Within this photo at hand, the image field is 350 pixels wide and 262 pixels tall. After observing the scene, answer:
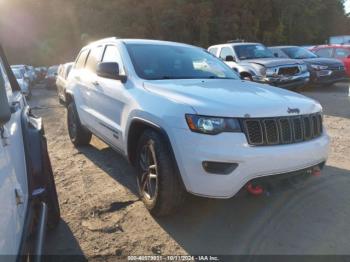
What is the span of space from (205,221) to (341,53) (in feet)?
44.4

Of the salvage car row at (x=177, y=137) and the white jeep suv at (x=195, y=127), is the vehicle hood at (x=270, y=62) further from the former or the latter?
the salvage car row at (x=177, y=137)

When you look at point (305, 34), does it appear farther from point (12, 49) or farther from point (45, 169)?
point (45, 169)

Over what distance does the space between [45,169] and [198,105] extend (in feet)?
4.58

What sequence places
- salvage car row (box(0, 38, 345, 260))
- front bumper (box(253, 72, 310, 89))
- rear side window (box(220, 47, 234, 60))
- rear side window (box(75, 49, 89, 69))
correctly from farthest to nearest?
rear side window (box(220, 47, 234, 60))
front bumper (box(253, 72, 310, 89))
rear side window (box(75, 49, 89, 69))
salvage car row (box(0, 38, 345, 260))

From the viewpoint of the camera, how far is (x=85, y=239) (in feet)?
11.5

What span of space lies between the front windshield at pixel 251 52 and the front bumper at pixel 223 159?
9172mm

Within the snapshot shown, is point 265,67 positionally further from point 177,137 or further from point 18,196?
point 18,196

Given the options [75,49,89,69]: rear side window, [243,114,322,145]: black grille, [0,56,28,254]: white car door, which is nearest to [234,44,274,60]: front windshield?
[75,49,89,69]: rear side window

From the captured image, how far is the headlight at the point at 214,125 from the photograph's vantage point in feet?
10.5

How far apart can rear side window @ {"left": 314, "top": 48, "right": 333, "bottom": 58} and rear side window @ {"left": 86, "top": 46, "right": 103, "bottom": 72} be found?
12.3m

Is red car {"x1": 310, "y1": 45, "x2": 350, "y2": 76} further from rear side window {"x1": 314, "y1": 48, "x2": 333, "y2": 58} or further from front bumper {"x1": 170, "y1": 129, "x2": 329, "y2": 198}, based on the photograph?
front bumper {"x1": 170, "y1": 129, "x2": 329, "y2": 198}

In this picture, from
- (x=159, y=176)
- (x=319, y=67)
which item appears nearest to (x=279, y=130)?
(x=159, y=176)

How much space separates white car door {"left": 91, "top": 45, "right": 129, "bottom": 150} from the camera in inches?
172

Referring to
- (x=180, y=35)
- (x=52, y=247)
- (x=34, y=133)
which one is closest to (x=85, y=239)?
(x=52, y=247)
